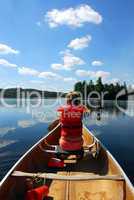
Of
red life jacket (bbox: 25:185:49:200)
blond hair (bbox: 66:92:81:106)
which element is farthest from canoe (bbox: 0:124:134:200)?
blond hair (bbox: 66:92:81:106)

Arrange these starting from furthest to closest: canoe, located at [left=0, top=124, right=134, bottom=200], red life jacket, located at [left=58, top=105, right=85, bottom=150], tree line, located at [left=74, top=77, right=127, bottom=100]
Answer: tree line, located at [left=74, top=77, right=127, bottom=100], red life jacket, located at [left=58, top=105, right=85, bottom=150], canoe, located at [left=0, top=124, right=134, bottom=200]

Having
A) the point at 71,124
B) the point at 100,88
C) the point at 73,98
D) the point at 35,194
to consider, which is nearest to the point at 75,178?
Answer: the point at 35,194

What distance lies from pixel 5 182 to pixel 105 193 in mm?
2838

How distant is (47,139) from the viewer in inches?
493

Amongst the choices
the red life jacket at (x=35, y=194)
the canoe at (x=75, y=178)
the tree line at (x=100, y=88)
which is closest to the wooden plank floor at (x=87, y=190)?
the canoe at (x=75, y=178)

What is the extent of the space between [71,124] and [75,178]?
7.91ft

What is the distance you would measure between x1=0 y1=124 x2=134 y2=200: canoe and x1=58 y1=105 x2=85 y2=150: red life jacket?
1.12 m

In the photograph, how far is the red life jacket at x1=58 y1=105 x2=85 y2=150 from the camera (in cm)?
860

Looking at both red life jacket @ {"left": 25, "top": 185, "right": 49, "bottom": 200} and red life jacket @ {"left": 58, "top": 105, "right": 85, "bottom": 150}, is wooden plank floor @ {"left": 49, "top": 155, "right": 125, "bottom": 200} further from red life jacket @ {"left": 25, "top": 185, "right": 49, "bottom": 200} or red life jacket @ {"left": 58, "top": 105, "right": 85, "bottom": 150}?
red life jacket @ {"left": 58, "top": 105, "right": 85, "bottom": 150}

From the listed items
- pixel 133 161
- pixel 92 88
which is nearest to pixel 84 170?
pixel 133 161

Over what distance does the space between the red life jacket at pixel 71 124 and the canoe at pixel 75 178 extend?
3.66 feet

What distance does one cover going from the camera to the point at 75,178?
6.69 metres

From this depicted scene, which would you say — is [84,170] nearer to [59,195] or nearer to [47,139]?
[59,195]

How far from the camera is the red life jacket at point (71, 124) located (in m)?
8.60
